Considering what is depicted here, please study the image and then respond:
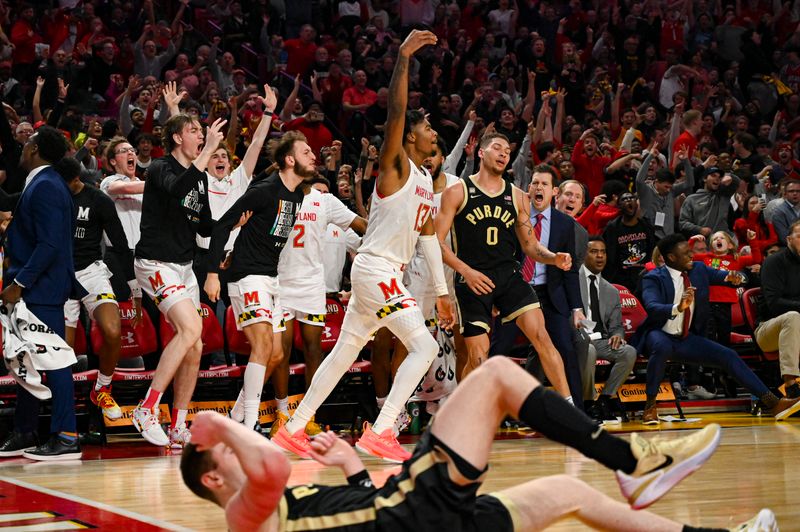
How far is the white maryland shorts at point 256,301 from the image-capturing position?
8805mm

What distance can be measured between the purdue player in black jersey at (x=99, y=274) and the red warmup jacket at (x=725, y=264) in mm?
6199

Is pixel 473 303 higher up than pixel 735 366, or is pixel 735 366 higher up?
pixel 473 303

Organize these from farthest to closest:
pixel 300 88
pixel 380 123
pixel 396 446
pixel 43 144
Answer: pixel 300 88
pixel 380 123
pixel 43 144
pixel 396 446

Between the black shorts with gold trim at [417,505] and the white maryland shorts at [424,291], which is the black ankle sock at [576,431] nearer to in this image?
the black shorts with gold trim at [417,505]

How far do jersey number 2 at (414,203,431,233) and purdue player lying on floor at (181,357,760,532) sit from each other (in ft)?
12.9

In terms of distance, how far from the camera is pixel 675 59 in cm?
1902

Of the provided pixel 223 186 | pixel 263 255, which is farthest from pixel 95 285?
pixel 223 186

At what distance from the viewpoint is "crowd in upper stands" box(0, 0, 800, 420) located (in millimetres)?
12484

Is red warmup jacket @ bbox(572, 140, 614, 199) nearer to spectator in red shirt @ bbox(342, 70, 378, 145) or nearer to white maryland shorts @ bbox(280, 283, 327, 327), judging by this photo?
spectator in red shirt @ bbox(342, 70, 378, 145)

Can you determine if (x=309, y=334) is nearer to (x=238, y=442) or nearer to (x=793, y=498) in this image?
(x=793, y=498)

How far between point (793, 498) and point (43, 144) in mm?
5501

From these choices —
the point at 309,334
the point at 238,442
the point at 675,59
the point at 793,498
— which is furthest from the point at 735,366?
the point at 675,59

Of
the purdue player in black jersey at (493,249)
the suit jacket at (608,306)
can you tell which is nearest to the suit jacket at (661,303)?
the suit jacket at (608,306)

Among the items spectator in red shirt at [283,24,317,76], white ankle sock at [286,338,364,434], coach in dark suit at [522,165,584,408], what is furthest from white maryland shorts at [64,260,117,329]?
spectator in red shirt at [283,24,317,76]
